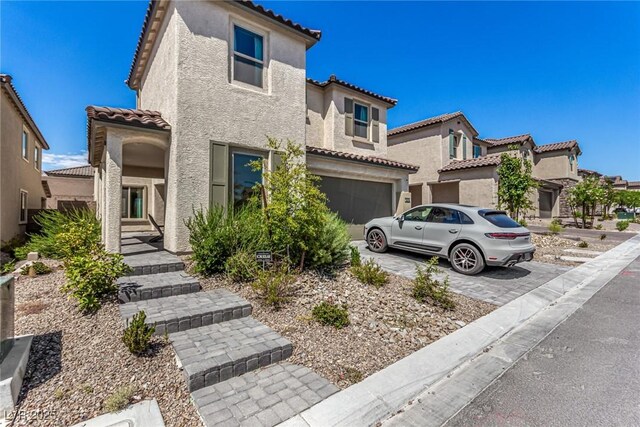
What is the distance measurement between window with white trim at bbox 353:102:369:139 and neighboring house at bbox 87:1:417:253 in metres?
3.24

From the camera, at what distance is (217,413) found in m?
2.72

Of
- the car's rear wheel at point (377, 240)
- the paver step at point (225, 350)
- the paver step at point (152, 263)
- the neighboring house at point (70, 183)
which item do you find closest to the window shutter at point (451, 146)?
the car's rear wheel at point (377, 240)

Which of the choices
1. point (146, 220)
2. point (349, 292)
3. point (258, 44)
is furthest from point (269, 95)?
point (146, 220)

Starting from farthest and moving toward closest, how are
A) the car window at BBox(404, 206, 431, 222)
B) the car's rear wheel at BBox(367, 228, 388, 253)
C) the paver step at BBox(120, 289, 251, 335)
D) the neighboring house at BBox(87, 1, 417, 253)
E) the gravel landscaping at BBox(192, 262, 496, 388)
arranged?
the car's rear wheel at BBox(367, 228, 388, 253) < the car window at BBox(404, 206, 431, 222) < the neighboring house at BBox(87, 1, 417, 253) < the paver step at BBox(120, 289, 251, 335) < the gravel landscaping at BBox(192, 262, 496, 388)

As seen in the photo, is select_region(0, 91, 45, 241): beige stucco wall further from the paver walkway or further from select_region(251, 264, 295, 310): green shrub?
select_region(251, 264, 295, 310): green shrub

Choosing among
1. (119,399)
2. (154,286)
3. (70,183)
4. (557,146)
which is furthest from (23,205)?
(557,146)

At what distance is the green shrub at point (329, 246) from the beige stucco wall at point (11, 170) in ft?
37.3

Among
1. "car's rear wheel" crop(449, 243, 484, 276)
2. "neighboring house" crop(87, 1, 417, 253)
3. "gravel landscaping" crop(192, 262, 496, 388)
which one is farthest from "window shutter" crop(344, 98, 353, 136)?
"gravel landscaping" crop(192, 262, 496, 388)

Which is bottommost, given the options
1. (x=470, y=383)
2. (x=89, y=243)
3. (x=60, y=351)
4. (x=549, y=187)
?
(x=470, y=383)

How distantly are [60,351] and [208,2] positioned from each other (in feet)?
26.9

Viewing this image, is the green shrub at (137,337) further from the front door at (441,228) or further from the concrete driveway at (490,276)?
the front door at (441,228)

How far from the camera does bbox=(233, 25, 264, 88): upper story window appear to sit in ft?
26.3

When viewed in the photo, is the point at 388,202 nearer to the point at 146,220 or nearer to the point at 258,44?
the point at 258,44

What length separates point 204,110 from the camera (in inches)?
288
